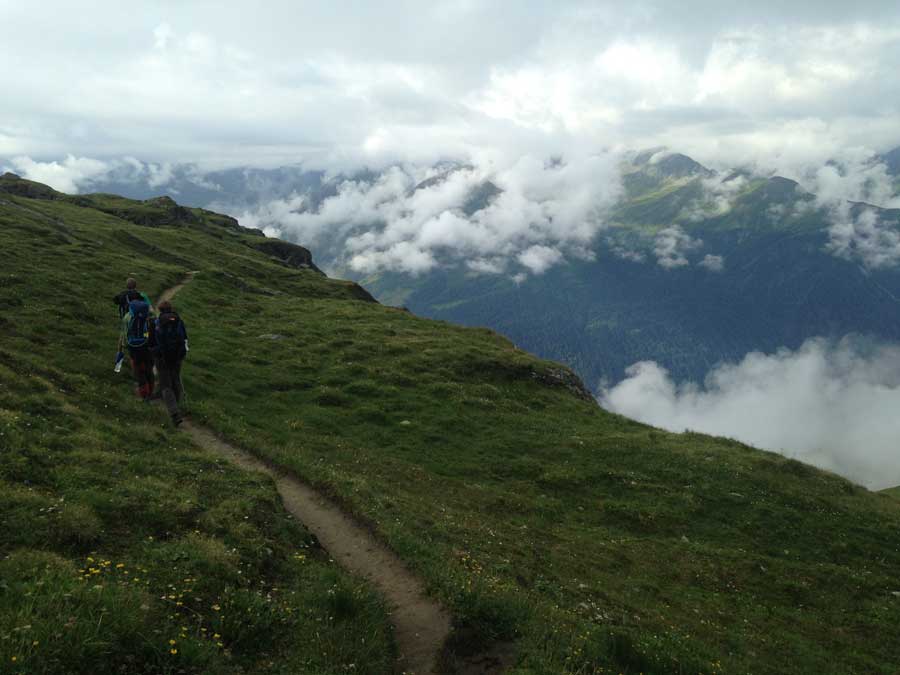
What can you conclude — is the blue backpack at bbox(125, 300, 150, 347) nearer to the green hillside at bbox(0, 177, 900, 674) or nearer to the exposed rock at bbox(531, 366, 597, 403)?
the green hillside at bbox(0, 177, 900, 674)

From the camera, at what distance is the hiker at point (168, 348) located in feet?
74.2

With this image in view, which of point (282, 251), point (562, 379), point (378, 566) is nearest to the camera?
point (378, 566)

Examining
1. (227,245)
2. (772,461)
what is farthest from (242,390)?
(227,245)

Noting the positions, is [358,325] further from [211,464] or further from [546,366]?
[211,464]

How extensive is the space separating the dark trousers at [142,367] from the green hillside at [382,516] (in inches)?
52.3

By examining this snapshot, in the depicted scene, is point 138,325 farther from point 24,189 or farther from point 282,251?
point 24,189

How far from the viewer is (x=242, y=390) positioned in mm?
32219

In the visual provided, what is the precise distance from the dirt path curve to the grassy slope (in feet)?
2.38

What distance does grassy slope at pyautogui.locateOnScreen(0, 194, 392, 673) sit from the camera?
24.6 ft

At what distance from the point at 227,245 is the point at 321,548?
339 ft

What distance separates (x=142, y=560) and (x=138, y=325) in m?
15.9

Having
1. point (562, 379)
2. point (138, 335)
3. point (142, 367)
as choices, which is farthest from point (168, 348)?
point (562, 379)

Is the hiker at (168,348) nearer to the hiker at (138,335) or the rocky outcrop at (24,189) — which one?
the hiker at (138,335)

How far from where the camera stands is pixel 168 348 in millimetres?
22703
